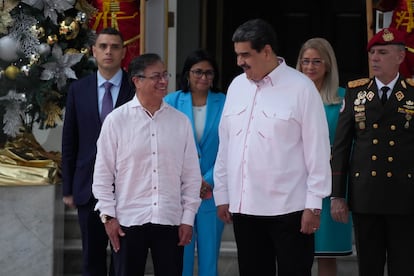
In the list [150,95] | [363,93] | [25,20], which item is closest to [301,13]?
[25,20]

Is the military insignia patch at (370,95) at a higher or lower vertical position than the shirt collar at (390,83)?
lower

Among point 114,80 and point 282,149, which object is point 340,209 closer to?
point 282,149

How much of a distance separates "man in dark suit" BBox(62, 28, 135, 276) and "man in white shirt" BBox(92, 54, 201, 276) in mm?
747

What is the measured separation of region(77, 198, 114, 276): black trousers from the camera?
17.0ft

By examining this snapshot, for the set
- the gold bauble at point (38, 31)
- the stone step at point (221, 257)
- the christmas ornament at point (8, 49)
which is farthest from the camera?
the gold bauble at point (38, 31)

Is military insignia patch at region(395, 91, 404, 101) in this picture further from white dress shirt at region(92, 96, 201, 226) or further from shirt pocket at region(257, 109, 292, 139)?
white dress shirt at region(92, 96, 201, 226)

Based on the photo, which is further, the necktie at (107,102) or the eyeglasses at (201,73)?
the eyeglasses at (201,73)

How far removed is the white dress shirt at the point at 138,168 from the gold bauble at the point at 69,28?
2.10 m

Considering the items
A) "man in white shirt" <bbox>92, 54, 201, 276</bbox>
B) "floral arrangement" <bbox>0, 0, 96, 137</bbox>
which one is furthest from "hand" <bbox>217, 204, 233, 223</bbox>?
"floral arrangement" <bbox>0, 0, 96, 137</bbox>

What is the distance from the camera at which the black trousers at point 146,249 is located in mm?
4391

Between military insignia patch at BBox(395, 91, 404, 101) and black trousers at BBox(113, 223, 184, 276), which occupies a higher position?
military insignia patch at BBox(395, 91, 404, 101)

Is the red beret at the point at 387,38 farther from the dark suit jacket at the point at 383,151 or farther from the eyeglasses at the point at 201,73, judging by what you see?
the eyeglasses at the point at 201,73

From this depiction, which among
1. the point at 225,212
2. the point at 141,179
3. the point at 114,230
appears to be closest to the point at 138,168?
the point at 141,179

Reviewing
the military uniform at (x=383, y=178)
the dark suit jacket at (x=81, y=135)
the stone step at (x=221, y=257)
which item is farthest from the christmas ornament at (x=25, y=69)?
the military uniform at (x=383, y=178)
